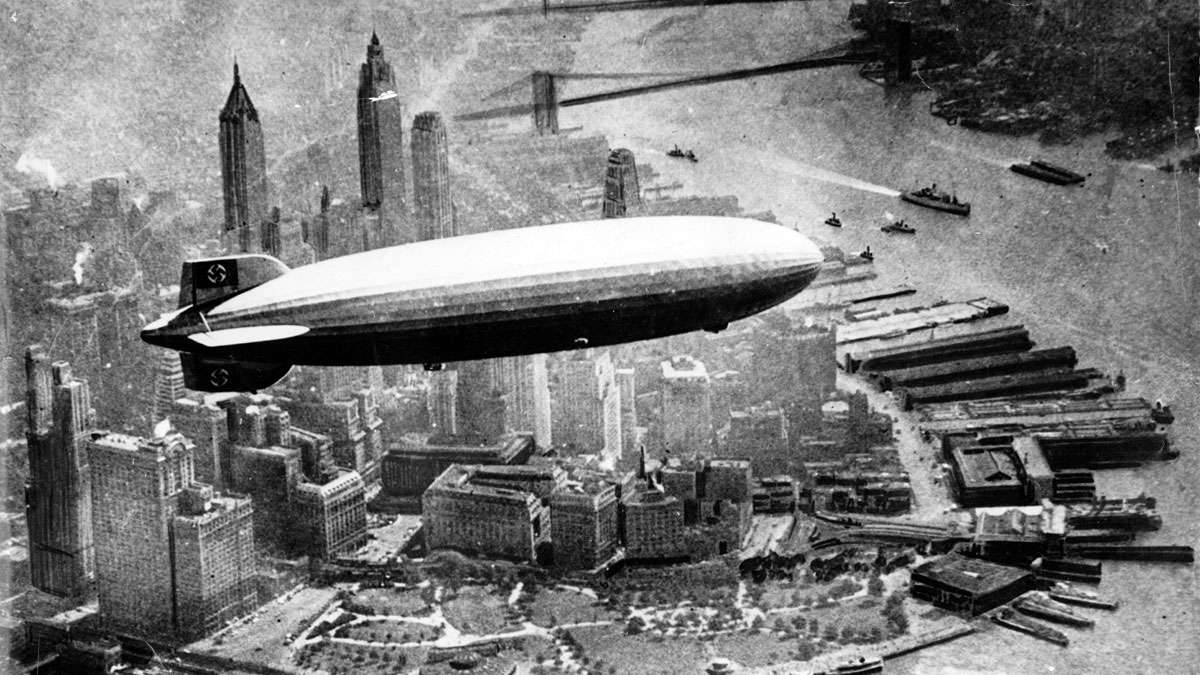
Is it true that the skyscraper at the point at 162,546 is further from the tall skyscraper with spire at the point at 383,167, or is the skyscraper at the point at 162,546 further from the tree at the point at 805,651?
the tree at the point at 805,651

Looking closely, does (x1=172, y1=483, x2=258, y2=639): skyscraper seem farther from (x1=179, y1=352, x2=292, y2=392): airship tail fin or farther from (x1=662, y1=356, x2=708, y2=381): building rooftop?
(x1=662, y1=356, x2=708, y2=381): building rooftop

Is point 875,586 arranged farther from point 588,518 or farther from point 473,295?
point 473,295

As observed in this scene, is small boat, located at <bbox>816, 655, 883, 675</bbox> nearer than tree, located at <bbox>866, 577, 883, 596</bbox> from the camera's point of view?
Yes

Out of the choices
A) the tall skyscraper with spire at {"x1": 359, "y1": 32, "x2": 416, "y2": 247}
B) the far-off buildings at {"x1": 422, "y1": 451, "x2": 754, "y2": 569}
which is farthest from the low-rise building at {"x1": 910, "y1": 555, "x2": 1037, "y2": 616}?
the tall skyscraper with spire at {"x1": 359, "y1": 32, "x2": 416, "y2": 247}

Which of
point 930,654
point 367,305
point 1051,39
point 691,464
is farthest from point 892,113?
point 367,305

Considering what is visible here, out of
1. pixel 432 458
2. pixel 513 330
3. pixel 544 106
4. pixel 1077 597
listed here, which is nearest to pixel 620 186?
pixel 544 106

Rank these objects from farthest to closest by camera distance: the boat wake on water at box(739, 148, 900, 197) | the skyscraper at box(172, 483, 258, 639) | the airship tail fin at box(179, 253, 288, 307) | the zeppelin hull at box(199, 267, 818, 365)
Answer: the boat wake on water at box(739, 148, 900, 197) < the skyscraper at box(172, 483, 258, 639) < the airship tail fin at box(179, 253, 288, 307) < the zeppelin hull at box(199, 267, 818, 365)
